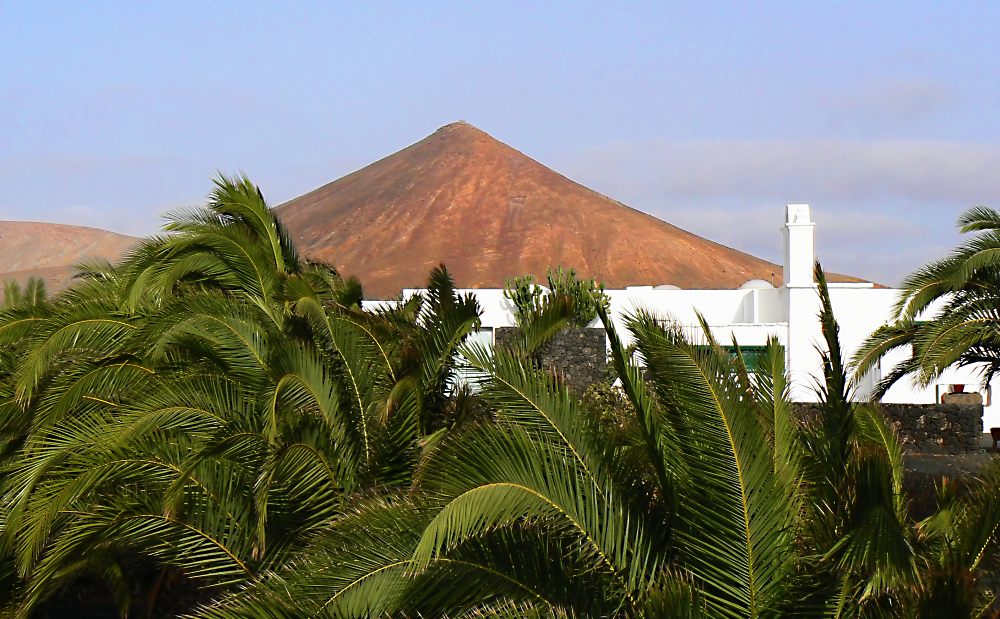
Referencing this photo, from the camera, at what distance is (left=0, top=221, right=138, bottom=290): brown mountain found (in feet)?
201

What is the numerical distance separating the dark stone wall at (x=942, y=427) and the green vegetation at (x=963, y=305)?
18.6 feet

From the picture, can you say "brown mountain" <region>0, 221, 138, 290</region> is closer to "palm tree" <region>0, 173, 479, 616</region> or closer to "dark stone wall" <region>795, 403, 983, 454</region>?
"dark stone wall" <region>795, 403, 983, 454</region>

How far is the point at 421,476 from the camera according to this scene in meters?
5.34

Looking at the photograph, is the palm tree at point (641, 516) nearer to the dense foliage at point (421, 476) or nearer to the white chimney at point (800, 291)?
the dense foliage at point (421, 476)

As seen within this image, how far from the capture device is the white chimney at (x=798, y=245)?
27562mm

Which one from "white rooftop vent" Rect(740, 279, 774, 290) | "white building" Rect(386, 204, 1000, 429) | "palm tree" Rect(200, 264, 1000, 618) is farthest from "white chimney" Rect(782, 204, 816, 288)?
"palm tree" Rect(200, 264, 1000, 618)

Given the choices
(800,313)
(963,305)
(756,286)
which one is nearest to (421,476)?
(963,305)

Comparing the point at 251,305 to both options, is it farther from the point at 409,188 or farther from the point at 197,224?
the point at 409,188

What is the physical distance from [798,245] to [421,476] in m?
23.9

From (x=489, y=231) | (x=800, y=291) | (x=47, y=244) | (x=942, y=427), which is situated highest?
(x=489, y=231)

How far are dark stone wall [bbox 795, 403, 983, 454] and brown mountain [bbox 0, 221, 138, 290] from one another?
48.5 m

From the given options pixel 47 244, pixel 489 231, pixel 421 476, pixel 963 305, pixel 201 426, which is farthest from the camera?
pixel 489 231

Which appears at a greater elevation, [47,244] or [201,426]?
[47,244]

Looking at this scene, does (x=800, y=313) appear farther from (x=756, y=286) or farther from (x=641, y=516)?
(x=641, y=516)
